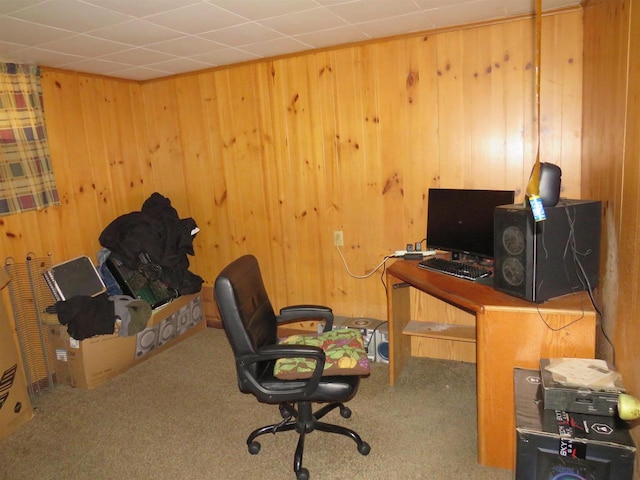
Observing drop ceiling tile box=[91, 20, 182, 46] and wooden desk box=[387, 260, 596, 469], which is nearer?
wooden desk box=[387, 260, 596, 469]

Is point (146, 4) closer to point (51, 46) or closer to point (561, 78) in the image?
point (51, 46)

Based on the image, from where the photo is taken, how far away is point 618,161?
1863mm

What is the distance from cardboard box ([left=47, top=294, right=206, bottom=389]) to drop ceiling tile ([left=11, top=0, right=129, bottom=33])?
6.26 ft

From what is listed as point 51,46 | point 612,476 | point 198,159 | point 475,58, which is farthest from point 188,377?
point 475,58

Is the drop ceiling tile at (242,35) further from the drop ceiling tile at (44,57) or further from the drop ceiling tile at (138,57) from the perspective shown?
the drop ceiling tile at (44,57)

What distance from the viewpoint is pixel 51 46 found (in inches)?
111

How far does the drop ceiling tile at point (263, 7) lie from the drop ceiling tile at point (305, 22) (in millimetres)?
68

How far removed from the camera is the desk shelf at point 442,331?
2.89 meters

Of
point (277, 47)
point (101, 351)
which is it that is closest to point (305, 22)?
point (277, 47)

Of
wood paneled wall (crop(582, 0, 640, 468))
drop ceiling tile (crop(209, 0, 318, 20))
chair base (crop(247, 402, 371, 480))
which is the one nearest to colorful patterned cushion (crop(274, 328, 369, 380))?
chair base (crop(247, 402, 371, 480))

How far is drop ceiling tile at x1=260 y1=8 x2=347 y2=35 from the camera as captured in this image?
253 cm

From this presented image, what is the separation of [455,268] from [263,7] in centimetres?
174

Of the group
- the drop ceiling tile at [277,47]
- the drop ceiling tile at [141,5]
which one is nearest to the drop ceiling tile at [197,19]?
the drop ceiling tile at [141,5]

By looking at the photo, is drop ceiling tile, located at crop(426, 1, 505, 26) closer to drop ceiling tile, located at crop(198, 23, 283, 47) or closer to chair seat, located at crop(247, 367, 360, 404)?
drop ceiling tile, located at crop(198, 23, 283, 47)
